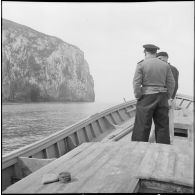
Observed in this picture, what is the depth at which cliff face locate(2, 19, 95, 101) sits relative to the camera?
3526 inches

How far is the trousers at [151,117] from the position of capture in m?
4.64

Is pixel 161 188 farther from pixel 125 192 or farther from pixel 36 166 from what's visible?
pixel 36 166

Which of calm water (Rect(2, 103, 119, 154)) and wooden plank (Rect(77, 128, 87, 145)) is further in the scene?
calm water (Rect(2, 103, 119, 154))

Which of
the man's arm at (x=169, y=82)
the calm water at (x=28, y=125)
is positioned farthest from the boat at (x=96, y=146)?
the calm water at (x=28, y=125)

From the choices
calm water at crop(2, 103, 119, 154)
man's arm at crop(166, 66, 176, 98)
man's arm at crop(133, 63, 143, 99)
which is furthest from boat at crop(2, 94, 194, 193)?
calm water at crop(2, 103, 119, 154)

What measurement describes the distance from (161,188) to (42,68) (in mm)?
100507

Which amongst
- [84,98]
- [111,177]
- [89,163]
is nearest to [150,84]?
[89,163]

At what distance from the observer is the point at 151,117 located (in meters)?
4.69

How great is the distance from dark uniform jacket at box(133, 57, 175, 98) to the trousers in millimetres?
108

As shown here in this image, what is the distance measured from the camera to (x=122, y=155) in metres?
3.35

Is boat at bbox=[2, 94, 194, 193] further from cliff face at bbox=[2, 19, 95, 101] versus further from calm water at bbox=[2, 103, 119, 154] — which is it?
cliff face at bbox=[2, 19, 95, 101]

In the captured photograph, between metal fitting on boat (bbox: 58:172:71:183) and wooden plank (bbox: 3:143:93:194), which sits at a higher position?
metal fitting on boat (bbox: 58:172:71:183)

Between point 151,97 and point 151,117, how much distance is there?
0.34 meters

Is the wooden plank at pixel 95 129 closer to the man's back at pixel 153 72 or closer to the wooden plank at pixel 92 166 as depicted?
the man's back at pixel 153 72
